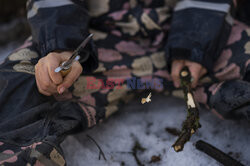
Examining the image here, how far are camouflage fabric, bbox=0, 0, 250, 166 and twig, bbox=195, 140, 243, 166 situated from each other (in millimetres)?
108

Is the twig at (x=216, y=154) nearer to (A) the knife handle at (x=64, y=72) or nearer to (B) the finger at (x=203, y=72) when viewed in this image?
(B) the finger at (x=203, y=72)

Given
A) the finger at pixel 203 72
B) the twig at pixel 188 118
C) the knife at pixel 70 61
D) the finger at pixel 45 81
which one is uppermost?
the knife at pixel 70 61

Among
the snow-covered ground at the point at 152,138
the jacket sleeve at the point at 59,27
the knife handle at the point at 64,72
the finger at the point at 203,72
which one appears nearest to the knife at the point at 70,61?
the knife handle at the point at 64,72

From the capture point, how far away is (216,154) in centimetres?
72

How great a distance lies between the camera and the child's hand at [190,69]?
82 cm

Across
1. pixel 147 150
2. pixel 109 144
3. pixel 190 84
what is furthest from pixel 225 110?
pixel 109 144

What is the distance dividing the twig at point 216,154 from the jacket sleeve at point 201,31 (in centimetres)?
23

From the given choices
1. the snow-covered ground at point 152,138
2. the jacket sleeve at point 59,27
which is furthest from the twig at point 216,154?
the jacket sleeve at point 59,27

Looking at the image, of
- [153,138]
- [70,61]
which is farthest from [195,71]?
[70,61]

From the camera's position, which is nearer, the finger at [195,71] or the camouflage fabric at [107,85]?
the camouflage fabric at [107,85]

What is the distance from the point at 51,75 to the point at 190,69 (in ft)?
1.38

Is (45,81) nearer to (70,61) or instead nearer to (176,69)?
(70,61)

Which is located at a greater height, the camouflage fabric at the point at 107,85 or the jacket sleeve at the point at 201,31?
the jacket sleeve at the point at 201,31

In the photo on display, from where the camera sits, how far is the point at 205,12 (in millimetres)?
875
